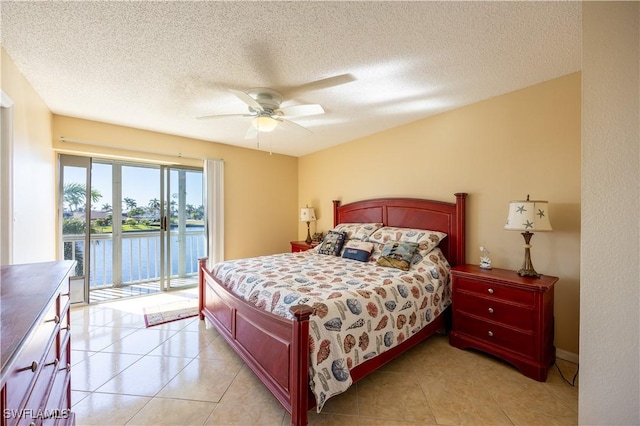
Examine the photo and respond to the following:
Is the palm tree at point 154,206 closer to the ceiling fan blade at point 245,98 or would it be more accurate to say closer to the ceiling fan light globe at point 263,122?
the ceiling fan light globe at point 263,122

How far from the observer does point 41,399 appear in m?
0.95

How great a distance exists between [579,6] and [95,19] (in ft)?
9.11

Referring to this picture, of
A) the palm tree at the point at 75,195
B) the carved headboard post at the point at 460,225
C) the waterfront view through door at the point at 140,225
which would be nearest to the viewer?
the carved headboard post at the point at 460,225

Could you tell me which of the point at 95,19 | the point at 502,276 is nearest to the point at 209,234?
the point at 95,19

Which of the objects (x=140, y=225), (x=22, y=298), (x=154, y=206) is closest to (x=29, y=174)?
(x=154, y=206)

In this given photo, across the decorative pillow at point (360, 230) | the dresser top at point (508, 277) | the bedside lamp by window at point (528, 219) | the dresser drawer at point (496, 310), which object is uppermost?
the bedside lamp by window at point (528, 219)

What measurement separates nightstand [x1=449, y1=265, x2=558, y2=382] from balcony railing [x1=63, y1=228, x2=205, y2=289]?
154 inches

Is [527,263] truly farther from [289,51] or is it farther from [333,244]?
[289,51]

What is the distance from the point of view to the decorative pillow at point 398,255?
8.79 ft

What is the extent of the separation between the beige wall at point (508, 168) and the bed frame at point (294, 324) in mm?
159

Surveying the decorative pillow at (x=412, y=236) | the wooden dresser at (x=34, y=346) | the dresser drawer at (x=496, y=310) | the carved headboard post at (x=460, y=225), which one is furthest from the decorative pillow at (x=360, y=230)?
the wooden dresser at (x=34, y=346)

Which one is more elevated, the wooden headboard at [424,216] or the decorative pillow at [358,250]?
the wooden headboard at [424,216]

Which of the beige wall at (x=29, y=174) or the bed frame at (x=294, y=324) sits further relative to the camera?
the beige wall at (x=29, y=174)

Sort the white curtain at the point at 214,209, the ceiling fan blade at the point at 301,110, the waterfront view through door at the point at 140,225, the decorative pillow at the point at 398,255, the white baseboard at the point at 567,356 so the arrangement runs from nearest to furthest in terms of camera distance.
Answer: the white baseboard at the point at 567,356, the ceiling fan blade at the point at 301,110, the decorative pillow at the point at 398,255, the waterfront view through door at the point at 140,225, the white curtain at the point at 214,209
